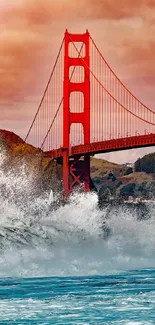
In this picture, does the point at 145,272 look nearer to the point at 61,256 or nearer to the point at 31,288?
the point at 61,256

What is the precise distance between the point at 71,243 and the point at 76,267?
2236 mm

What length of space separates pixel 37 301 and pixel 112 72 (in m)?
81.8

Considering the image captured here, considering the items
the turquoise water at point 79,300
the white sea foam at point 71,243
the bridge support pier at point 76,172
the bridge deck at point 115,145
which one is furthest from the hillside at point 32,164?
the turquoise water at point 79,300

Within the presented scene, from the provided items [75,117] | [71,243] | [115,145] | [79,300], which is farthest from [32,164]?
[79,300]

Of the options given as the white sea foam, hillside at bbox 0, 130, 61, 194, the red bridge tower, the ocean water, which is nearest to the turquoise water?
the ocean water

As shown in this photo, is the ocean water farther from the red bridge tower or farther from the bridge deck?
the red bridge tower

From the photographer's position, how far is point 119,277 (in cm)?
2745

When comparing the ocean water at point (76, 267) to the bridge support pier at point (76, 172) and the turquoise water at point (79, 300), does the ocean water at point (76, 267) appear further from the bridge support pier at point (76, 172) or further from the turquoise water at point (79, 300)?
the bridge support pier at point (76, 172)

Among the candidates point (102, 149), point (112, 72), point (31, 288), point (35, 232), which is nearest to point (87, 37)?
point (112, 72)

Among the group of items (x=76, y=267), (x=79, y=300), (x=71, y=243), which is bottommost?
(x=79, y=300)

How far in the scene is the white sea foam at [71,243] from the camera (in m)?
29.2

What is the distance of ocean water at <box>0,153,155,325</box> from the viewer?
19.9 metres

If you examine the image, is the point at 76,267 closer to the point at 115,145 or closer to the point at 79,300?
the point at 79,300

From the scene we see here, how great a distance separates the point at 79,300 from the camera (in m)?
21.8
